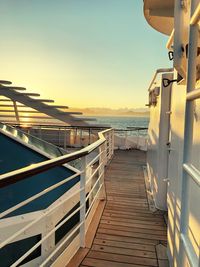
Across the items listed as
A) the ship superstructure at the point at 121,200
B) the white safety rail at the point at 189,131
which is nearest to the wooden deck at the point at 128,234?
the ship superstructure at the point at 121,200

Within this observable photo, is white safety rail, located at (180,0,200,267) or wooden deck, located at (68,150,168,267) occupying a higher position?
white safety rail, located at (180,0,200,267)

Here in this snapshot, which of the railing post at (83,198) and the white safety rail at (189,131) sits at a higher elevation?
the white safety rail at (189,131)

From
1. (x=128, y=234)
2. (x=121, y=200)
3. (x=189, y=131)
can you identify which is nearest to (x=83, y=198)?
(x=128, y=234)

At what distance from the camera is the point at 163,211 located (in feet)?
10.6

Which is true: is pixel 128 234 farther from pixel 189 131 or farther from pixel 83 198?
pixel 189 131

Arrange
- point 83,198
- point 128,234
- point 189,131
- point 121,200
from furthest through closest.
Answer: point 121,200 → point 128,234 → point 83,198 → point 189,131

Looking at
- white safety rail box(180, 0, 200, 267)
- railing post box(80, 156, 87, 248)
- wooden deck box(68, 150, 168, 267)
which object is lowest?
wooden deck box(68, 150, 168, 267)

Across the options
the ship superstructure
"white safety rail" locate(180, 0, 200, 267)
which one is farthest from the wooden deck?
"white safety rail" locate(180, 0, 200, 267)

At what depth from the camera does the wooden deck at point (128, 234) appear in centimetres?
208

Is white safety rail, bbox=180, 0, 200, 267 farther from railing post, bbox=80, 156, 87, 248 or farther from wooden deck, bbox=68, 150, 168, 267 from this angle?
railing post, bbox=80, 156, 87, 248

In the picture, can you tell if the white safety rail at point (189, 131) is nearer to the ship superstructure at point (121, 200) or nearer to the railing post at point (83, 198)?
the ship superstructure at point (121, 200)

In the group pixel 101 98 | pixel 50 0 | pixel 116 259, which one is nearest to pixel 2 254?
pixel 116 259

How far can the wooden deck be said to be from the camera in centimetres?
208

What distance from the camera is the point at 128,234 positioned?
8.41 ft
